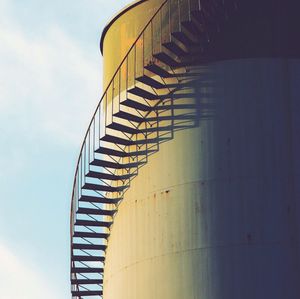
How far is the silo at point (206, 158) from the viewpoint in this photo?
2109cm

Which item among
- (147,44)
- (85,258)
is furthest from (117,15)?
(85,258)

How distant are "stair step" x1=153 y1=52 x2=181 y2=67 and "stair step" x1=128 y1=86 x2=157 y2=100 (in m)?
0.88

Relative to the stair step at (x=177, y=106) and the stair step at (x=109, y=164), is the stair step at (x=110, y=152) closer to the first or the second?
the stair step at (x=109, y=164)

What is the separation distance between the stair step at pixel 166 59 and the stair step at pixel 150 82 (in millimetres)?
545

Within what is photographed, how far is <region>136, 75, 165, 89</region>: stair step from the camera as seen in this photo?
2269cm

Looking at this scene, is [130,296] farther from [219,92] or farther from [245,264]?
[219,92]

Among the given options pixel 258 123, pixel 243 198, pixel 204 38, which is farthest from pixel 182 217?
pixel 204 38

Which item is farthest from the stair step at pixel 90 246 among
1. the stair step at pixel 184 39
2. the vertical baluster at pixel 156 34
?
the stair step at pixel 184 39

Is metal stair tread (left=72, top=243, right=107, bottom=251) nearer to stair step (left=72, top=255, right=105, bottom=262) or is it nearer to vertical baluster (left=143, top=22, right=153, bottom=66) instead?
stair step (left=72, top=255, right=105, bottom=262)

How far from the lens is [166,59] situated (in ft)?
74.7

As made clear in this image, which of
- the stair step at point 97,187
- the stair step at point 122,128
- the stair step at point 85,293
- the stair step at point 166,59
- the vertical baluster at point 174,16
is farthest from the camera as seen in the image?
the stair step at point 85,293

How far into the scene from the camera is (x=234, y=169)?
21.6 m

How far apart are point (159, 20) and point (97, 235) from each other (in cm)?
598

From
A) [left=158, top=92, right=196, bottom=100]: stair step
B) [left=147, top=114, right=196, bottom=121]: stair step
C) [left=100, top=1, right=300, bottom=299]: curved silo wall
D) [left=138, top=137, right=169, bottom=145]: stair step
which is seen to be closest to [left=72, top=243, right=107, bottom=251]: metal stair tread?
[left=100, top=1, right=300, bottom=299]: curved silo wall
